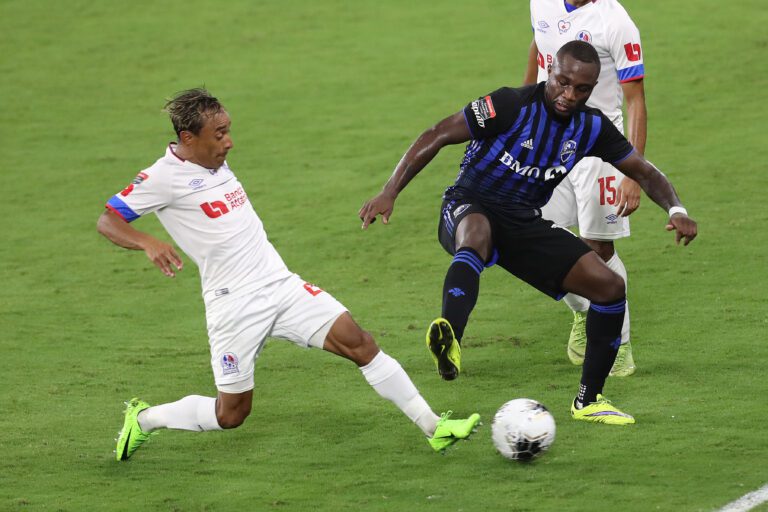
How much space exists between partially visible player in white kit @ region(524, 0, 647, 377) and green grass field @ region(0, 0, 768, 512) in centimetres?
46

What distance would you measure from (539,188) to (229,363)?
2.01 meters

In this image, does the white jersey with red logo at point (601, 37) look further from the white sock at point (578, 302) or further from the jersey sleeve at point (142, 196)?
the jersey sleeve at point (142, 196)

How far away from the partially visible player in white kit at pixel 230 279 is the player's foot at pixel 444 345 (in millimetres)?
381

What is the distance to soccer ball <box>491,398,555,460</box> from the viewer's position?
619cm

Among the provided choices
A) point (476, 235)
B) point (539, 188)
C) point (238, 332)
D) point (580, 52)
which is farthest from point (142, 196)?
point (580, 52)

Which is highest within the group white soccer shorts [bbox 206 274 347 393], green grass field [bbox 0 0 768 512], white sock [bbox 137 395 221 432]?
white soccer shorts [bbox 206 274 347 393]

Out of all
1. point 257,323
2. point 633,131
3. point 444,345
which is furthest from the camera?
point 633,131

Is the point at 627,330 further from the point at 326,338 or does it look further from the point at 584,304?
the point at 326,338

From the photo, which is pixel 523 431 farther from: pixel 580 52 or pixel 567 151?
pixel 580 52

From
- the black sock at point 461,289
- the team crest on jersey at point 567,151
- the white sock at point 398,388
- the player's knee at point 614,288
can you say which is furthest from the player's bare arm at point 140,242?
the player's knee at point 614,288

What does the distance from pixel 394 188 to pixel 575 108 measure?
1.10 m

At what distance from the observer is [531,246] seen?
264 inches

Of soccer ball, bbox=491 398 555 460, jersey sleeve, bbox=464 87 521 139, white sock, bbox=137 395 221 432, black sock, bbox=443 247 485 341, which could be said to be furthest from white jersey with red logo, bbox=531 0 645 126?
white sock, bbox=137 395 221 432

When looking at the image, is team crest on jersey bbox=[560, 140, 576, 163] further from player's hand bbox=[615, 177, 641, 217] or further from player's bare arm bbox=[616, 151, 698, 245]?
player's hand bbox=[615, 177, 641, 217]
